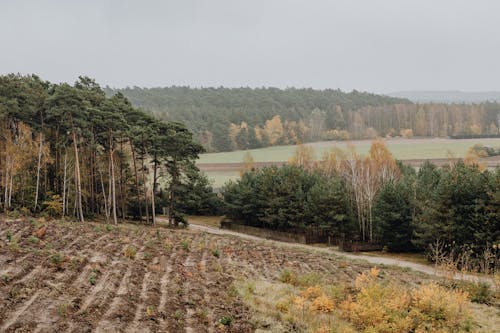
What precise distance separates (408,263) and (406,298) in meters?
18.1

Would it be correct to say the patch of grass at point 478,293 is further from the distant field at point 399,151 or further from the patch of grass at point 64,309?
the distant field at point 399,151

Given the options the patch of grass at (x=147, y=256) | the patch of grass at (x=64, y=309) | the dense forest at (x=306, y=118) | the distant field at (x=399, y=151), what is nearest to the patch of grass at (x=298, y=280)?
the patch of grass at (x=147, y=256)

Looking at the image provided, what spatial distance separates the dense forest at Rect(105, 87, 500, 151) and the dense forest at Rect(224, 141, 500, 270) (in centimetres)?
5393

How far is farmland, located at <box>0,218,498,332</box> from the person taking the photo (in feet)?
24.7

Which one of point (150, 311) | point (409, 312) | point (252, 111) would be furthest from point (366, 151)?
point (150, 311)

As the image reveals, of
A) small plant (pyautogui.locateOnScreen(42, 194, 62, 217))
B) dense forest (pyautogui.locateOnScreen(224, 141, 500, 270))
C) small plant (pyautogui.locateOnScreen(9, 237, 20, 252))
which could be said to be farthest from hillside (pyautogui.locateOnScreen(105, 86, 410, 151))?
small plant (pyautogui.locateOnScreen(9, 237, 20, 252))

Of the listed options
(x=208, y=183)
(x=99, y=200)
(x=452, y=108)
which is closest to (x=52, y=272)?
(x=99, y=200)

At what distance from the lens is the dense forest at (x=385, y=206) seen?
2552 centimetres

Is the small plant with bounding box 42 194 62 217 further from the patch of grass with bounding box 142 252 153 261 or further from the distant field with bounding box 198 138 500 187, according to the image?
the distant field with bounding box 198 138 500 187

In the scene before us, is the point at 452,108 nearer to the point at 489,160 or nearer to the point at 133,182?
the point at 489,160

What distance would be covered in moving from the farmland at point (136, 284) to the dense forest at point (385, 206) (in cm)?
1093

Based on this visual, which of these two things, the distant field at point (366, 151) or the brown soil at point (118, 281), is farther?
the distant field at point (366, 151)

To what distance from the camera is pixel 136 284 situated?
9.70m

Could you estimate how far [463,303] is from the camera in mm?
9109
